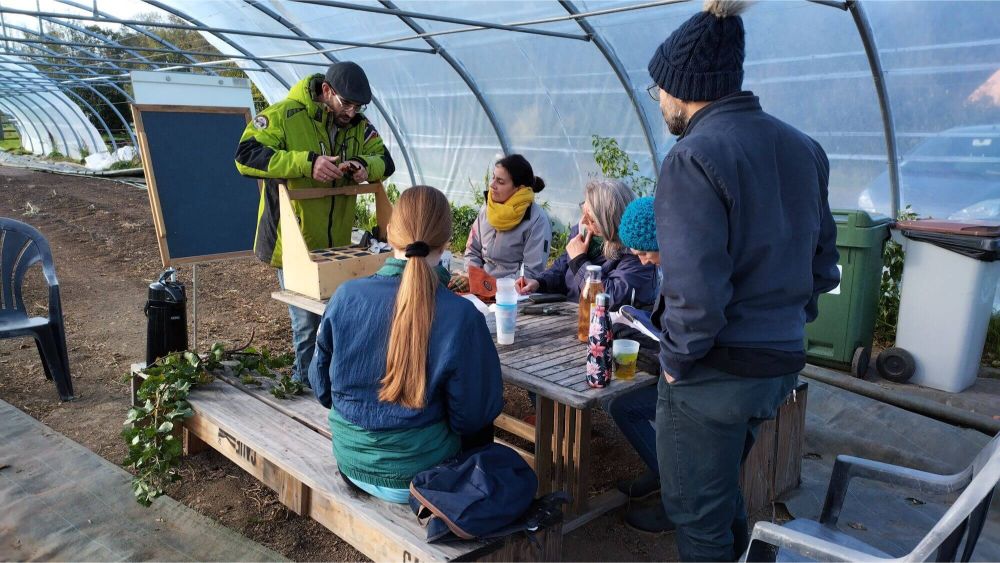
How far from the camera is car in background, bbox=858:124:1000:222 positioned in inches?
193

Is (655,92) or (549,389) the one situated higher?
(655,92)

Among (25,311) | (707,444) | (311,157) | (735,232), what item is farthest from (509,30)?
(707,444)

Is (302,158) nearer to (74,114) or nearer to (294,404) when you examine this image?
(294,404)

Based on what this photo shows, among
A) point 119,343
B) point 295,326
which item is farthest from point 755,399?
point 119,343

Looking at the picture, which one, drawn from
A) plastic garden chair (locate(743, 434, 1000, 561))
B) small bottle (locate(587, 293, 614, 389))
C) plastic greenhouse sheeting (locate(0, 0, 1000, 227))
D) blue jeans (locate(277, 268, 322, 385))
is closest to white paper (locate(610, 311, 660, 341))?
small bottle (locate(587, 293, 614, 389))

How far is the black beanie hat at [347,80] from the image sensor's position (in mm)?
3467

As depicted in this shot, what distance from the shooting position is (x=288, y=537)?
2.92 m

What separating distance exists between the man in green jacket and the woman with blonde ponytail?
1464 millimetres

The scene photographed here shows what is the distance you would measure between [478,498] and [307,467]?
2.72 feet

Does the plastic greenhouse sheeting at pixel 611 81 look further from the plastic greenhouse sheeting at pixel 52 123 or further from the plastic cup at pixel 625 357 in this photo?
the plastic greenhouse sheeting at pixel 52 123

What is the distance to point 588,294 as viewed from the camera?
110 inches

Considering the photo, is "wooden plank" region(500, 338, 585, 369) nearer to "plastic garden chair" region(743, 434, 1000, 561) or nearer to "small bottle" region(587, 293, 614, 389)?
"small bottle" region(587, 293, 614, 389)

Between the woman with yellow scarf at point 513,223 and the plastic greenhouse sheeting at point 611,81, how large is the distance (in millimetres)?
2067

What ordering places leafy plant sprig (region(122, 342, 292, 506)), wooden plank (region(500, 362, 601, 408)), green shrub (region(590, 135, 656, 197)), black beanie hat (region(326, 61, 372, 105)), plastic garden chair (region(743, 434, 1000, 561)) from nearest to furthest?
plastic garden chair (region(743, 434, 1000, 561))
wooden plank (region(500, 362, 601, 408))
leafy plant sprig (region(122, 342, 292, 506))
black beanie hat (region(326, 61, 372, 105))
green shrub (region(590, 135, 656, 197))
